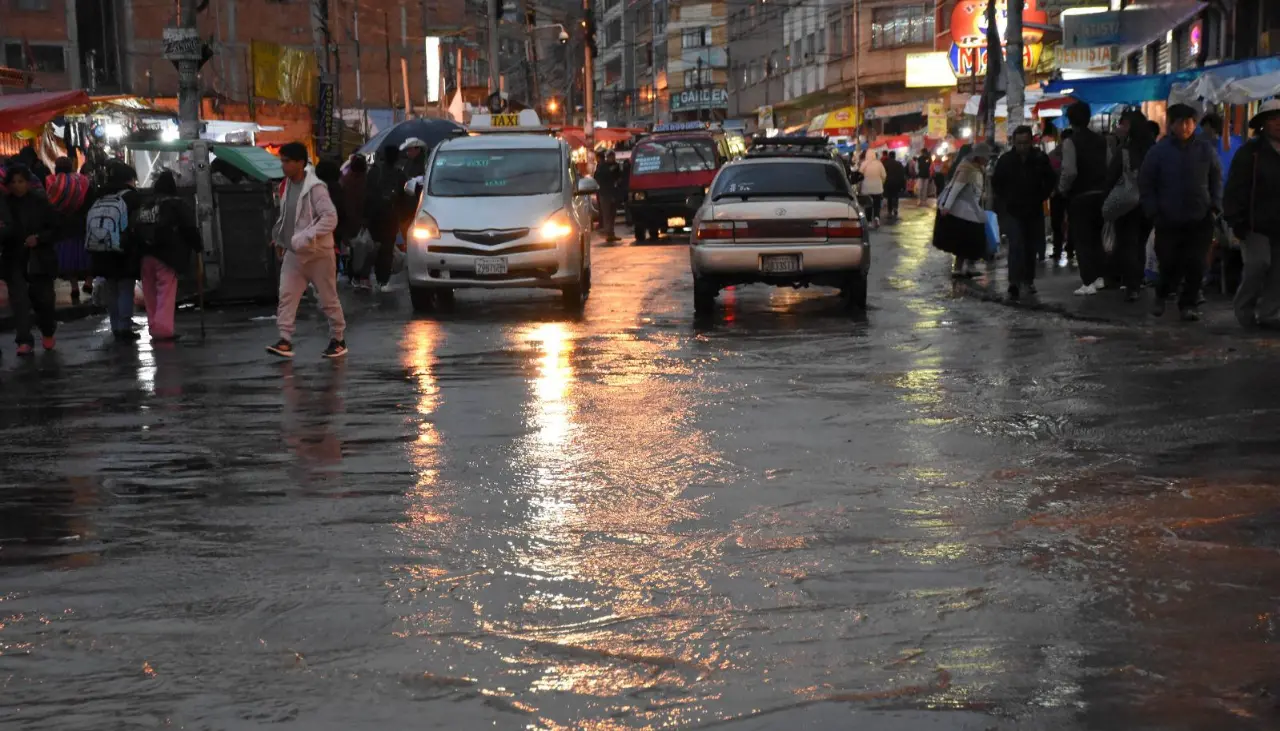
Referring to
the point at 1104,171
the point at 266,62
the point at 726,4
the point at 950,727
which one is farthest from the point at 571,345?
the point at 726,4

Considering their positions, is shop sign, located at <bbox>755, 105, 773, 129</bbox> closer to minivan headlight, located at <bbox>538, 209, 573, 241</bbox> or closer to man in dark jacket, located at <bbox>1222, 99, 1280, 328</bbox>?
minivan headlight, located at <bbox>538, 209, 573, 241</bbox>

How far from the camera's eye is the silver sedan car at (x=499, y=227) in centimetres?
1847

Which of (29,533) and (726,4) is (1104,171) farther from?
(726,4)

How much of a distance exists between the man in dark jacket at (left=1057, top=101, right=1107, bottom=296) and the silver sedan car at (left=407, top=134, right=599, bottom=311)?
18.2 feet

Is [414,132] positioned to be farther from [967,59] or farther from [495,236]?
[967,59]

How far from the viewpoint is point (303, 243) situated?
45.9 feet

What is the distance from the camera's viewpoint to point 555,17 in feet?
411

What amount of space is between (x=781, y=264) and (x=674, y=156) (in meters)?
19.9

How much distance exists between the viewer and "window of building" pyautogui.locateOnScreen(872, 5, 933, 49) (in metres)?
76.4

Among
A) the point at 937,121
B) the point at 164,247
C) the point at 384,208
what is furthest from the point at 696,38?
the point at 164,247

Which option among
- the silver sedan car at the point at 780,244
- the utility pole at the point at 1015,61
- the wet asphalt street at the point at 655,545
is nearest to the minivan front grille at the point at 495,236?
the silver sedan car at the point at 780,244

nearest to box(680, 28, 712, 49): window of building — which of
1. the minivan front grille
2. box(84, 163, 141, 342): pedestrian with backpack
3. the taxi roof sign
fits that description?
the taxi roof sign

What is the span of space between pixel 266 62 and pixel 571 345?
21.0 m

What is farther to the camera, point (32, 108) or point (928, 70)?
point (928, 70)
